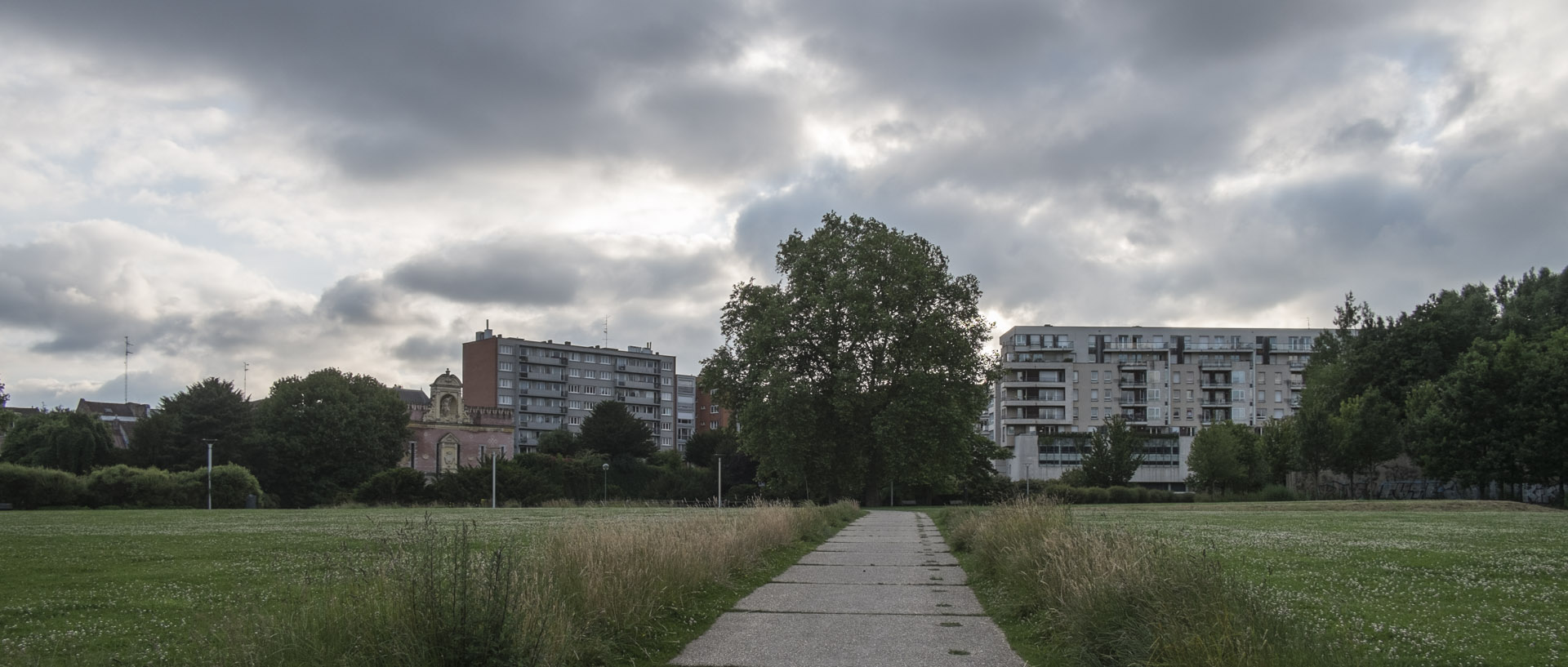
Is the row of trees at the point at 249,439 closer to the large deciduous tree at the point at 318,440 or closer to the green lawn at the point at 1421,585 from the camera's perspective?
the large deciduous tree at the point at 318,440

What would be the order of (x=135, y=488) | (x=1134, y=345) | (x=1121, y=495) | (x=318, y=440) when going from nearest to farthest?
(x=135, y=488), (x=1121, y=495), (x=318, y=440), (x=1134, y=345)

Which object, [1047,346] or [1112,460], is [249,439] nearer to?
[1112,460]

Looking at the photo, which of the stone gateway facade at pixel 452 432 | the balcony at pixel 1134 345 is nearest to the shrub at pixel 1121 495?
the stone gateway facade at pixel 452 432

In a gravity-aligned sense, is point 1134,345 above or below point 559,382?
above

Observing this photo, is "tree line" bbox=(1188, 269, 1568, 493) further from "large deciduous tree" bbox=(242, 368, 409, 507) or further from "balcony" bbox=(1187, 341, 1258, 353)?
"large deciduous tree" bbox=(242, 368, 409, 507)

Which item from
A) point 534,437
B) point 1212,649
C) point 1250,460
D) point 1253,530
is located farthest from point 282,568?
point 534,437

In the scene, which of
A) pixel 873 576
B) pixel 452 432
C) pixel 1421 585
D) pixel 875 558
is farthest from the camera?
pixel 452 432

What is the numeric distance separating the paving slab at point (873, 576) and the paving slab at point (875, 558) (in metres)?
0.62

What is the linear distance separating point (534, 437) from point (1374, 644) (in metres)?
148

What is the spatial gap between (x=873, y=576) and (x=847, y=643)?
586 cm

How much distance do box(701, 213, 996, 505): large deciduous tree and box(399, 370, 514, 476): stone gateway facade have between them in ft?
172

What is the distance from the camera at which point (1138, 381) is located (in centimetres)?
12875

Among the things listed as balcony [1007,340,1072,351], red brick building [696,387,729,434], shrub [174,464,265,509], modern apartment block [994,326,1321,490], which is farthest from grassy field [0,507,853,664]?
red brick building [696,387,729,434]

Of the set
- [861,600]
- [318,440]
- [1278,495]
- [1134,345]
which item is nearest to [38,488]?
[318,440]
